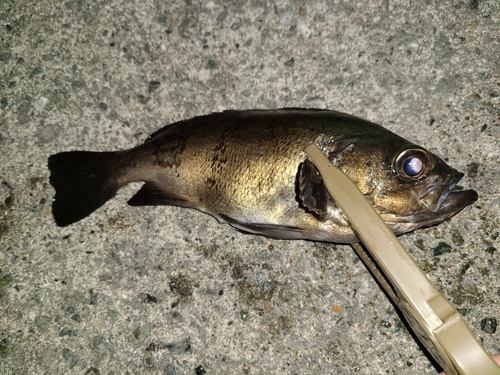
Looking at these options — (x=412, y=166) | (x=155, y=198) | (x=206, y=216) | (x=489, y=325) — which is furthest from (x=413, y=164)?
(x=155, y=198)

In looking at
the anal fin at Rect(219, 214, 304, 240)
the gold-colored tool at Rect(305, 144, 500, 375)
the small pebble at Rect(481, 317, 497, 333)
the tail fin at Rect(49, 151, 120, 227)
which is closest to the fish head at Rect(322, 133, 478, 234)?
the gold-colored tool at Rect(305, 144, 500, 375)

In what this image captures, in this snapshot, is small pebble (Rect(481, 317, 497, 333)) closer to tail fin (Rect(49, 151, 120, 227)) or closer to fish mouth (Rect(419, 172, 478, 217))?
fish mouth (Rect(419, 172, 478, 217))

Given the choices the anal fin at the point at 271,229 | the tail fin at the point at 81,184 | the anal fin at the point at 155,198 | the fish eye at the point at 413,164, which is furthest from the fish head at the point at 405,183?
the tail fin at the point at 81,184

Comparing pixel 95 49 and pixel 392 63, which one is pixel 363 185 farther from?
pixel 95 49

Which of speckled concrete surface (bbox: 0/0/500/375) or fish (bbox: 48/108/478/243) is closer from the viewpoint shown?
fish (bbox: 48/108/478/243)

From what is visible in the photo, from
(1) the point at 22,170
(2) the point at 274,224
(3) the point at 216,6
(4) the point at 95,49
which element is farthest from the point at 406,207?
(1) the point at 22,170

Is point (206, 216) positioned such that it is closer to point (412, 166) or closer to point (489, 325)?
point (412, 166)
